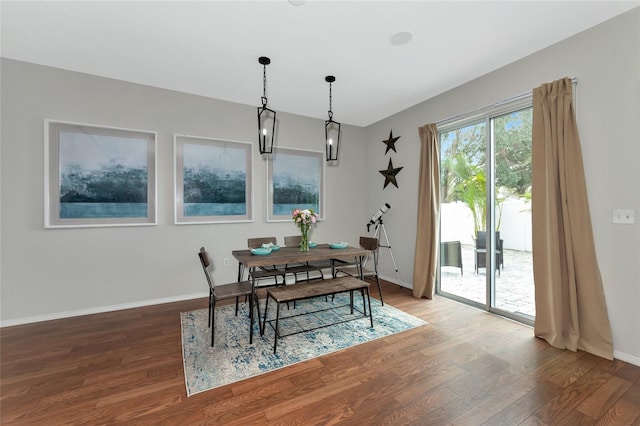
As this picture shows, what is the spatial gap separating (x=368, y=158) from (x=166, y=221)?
360 cm

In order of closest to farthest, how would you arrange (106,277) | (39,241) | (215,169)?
(39,241) → (106,277) → (215,169)

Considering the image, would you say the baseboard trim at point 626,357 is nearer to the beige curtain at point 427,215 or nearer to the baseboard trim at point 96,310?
the beige curtain at point 427,215

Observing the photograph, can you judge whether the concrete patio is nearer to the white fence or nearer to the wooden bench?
the white fence

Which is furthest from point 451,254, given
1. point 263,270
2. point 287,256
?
point 263,270

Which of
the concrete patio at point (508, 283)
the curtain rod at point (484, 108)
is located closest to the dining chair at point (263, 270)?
the concrete patio at point (508, 283)

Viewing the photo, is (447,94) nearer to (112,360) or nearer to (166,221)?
(166,221)

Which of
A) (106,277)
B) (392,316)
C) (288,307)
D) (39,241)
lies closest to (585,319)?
(392,316)

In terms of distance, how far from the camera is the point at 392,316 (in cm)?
317

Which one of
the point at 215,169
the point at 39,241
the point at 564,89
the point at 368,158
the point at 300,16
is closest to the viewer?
the point at 300,16

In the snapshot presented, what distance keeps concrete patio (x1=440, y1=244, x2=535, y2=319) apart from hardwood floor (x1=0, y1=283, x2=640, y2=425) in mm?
340

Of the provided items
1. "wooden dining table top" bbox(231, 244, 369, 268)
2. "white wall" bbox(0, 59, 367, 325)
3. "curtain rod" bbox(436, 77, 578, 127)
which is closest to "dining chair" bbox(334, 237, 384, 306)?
"wooden dining table top" bbox(231, 244, 369, 268)

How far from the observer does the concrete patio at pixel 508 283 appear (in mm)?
2967

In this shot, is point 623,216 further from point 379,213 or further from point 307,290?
point 379,213

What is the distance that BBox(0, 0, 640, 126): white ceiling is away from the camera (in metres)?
2.18
